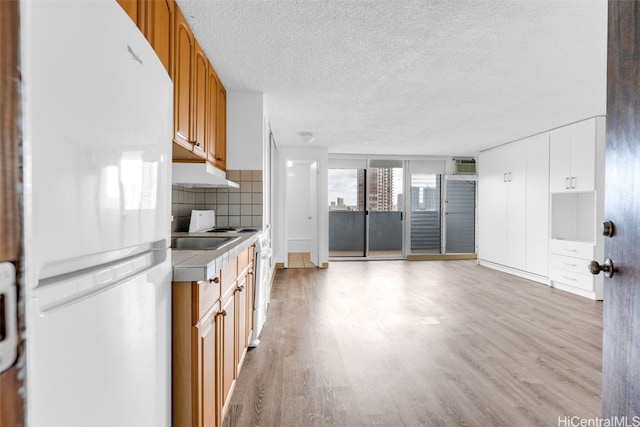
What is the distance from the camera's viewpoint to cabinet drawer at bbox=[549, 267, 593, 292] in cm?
406

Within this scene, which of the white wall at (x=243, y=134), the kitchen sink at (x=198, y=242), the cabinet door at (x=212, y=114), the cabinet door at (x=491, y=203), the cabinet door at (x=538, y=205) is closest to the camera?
the kitchen sink at (x=198, y=242)

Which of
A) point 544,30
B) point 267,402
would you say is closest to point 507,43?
point 544,30

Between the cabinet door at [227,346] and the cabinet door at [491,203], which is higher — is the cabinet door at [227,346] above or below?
below

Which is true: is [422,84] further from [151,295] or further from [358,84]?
[151,295]

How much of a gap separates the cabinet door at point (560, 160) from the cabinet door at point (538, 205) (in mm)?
94

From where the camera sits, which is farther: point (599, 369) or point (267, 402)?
point (599, 369)

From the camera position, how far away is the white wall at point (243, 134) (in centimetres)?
322

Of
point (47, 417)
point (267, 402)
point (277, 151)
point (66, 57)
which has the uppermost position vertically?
point (277, 151)

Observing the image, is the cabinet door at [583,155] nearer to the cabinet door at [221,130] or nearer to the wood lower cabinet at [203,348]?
the cabinet door at [221,130]

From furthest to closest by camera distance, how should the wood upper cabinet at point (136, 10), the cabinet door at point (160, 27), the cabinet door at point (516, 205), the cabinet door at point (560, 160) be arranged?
1. the cabinet door at point (516, 205)
2. the cabinet door at point (560, 160)
3. the cabinet door at point (160, 27)
4. the wood upper cabinet at point (136, 10)

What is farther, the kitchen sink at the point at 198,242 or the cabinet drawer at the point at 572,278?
the cabinet drawer at the point at 572,278

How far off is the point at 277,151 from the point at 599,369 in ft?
17.2

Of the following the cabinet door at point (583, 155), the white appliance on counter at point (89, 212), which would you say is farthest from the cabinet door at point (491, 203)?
the white appliance on counter at point (89, 212)

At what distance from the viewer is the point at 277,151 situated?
6.16 meters
